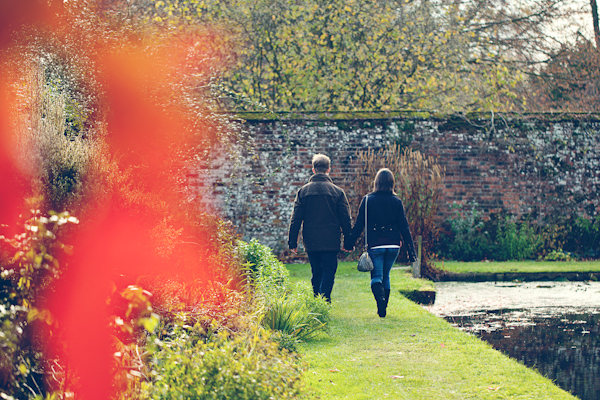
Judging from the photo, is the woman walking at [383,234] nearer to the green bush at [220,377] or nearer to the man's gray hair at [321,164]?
the man's gray hair at [321,164]

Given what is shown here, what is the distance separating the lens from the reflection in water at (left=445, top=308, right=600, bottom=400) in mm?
5395

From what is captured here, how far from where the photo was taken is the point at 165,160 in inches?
397

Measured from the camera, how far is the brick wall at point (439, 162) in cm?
1298

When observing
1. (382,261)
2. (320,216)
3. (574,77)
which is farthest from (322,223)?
(574,77)

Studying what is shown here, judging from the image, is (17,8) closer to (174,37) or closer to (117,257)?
(117,257)

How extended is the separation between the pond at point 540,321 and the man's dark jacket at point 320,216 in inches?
66.0

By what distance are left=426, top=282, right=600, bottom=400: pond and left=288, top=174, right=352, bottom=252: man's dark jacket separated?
1675 millimetres

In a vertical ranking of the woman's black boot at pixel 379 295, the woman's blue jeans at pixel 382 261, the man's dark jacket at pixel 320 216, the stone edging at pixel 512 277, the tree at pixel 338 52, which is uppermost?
the tree at pixel 338 52

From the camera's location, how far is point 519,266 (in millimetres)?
11844

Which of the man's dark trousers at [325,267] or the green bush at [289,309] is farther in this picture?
the man's dark trousers at [325,267]

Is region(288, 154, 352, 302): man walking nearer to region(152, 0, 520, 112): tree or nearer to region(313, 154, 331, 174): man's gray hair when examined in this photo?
region(313, 154, 331, 174): man's gray hair

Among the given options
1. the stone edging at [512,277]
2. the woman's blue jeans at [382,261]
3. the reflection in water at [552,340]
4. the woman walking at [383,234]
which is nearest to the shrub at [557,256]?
the stone edging at [512,277]

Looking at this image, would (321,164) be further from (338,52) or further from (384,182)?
(338,52)

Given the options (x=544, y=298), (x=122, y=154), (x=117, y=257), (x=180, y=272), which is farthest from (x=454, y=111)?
(x=117, y=257)
